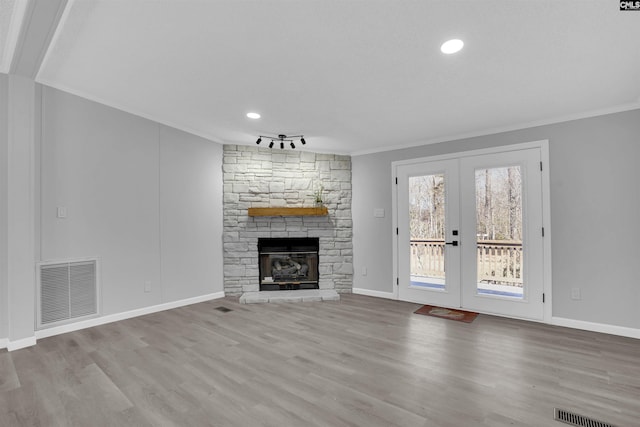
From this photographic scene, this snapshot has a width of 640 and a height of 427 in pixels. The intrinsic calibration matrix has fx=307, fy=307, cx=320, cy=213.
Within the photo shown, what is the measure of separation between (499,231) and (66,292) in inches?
200

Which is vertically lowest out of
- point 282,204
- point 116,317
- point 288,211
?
point 116,317

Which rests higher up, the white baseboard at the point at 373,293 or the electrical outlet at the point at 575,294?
the electrical outlet at the point at 575,294

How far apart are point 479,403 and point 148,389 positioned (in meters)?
2.26

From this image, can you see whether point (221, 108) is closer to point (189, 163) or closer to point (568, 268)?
point (189, 163)

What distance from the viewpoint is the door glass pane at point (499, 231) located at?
3.79m

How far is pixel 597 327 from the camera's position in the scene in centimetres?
332

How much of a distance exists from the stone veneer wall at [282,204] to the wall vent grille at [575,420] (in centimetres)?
348

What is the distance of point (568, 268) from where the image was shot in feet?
11.5

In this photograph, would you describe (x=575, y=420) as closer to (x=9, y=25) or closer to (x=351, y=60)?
(x=351, y=60)

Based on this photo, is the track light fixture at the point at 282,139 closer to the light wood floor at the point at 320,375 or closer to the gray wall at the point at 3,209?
Result: the light wood floor at the point at 320,375

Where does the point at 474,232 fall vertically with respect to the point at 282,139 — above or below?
below

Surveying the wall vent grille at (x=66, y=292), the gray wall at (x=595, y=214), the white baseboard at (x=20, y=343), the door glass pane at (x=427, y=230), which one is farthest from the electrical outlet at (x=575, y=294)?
the white baseboard at (x=20, y=343)

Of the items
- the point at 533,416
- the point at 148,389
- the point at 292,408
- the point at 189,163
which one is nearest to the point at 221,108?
the point at 189,163

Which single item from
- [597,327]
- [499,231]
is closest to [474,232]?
[499,231]
